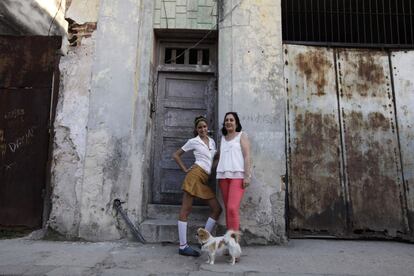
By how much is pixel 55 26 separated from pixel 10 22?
3.64 ft

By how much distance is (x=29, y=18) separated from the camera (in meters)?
8.96

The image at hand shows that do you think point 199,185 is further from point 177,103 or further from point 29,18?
point 29,18

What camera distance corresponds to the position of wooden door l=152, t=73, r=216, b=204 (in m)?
5.71

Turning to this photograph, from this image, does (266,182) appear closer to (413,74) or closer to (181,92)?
(181,92)

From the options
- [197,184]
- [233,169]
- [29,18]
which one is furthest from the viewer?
[29,18]

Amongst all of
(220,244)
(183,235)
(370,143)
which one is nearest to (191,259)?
(183,235)

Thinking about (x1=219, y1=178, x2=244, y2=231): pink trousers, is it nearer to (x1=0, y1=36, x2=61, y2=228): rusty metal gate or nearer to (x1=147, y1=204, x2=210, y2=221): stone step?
(x1=147, y1=204, x2=210, y2=221): stone step

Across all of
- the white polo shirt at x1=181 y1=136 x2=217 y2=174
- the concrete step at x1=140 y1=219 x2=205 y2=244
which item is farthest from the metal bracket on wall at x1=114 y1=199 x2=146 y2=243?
the white polo shirt at x1=181 y1=136 x2=217 y2=174

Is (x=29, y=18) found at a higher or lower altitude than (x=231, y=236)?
higher

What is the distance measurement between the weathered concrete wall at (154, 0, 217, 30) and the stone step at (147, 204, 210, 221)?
2951 millimetres

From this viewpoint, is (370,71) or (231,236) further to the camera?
(370,71)

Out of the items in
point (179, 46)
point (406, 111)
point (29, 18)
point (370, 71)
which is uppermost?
point (29, 18)

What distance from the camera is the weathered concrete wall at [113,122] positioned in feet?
16.6

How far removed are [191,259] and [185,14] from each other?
3.88 meters
